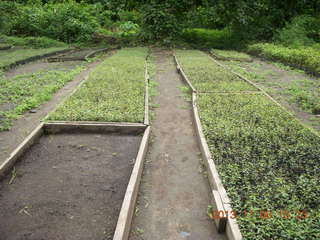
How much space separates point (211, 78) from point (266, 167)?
5501 millimetres

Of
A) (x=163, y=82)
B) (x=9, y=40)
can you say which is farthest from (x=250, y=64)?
(x=9, y=40)

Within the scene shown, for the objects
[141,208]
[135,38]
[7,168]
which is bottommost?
[141,208]

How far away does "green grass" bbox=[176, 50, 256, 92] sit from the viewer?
754cm

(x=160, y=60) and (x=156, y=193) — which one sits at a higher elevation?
(x=160, y=60)

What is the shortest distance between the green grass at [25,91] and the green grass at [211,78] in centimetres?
420

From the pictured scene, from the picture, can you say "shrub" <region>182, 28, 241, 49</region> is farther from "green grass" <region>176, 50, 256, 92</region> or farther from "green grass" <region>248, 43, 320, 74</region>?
"green grass" <region>176, 50, 256, 92</region>

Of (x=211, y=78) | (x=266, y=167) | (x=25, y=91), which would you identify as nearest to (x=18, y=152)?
(x=266, y=167)

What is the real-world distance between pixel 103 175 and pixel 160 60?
1029 centimetres

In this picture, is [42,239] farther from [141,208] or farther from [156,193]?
[156,193]

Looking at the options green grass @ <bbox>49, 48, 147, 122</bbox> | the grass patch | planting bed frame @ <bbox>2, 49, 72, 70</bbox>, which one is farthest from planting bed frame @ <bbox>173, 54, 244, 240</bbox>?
the grass patch

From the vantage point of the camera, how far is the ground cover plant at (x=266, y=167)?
2672 millimetres

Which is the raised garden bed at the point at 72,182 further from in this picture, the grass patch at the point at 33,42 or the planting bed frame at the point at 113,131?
the grass patch at the point at 33,42

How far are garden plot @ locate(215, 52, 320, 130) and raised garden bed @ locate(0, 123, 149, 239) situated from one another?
3976 millimetres

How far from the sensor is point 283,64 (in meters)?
12.0
